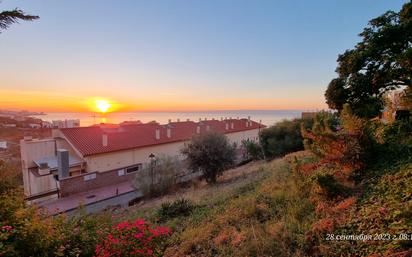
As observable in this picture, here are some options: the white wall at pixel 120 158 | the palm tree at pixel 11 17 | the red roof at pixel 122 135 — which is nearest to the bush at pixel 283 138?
the red roof at pixel 122 135

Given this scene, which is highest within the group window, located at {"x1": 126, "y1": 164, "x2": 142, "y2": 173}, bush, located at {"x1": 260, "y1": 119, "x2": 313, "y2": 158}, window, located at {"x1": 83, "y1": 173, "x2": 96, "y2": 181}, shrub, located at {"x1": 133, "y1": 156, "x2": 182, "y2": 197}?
bush, located at {"x1": 260, "y1": 119, "x2": 313, "y2": 158}

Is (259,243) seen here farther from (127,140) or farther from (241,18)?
(127,140)

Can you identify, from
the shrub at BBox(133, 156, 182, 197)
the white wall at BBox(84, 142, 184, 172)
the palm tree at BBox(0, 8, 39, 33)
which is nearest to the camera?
the palm tree at BBox(0, 8, 39, 33)

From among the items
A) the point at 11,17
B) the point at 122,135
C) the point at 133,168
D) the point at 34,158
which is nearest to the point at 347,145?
the point at 11,17

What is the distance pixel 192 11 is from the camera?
1062cm

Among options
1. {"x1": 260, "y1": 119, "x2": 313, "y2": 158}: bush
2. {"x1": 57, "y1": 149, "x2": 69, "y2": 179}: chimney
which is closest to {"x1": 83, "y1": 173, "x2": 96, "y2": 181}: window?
{"x1": 57, "y1": 149, "x2": 69, "y2": 179}: chimney

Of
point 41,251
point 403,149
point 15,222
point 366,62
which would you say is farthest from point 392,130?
point 15,222

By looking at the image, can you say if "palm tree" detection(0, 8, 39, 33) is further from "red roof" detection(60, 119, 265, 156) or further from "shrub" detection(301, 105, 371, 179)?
"red roof" detection(60, 119, 265, 156)

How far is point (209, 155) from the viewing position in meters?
14.6

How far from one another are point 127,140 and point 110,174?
3999 millimetres

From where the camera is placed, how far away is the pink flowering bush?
125 inches

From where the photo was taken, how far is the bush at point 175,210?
7388 mm

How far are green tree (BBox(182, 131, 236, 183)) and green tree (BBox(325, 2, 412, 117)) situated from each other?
733cm

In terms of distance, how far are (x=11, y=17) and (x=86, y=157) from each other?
16.9 m
